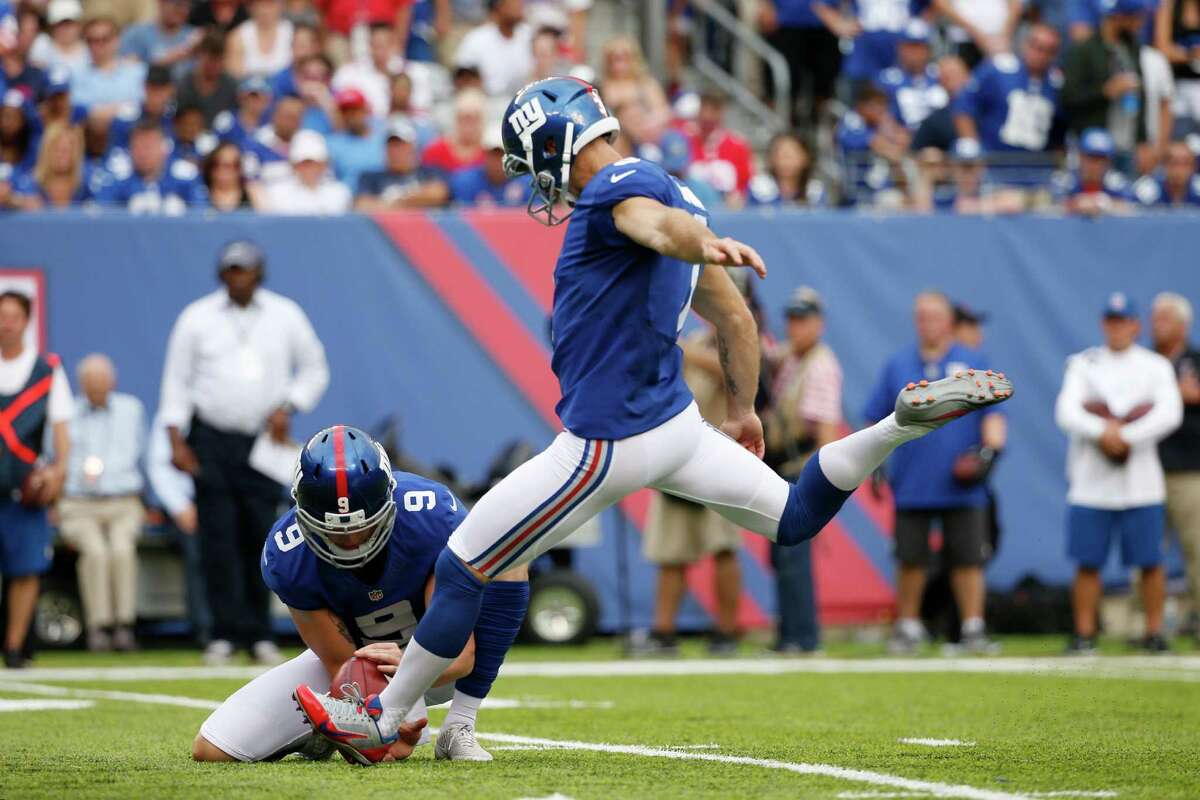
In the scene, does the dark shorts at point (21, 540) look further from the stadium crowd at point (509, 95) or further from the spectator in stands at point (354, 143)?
the spectator in stands at point (354, 143)

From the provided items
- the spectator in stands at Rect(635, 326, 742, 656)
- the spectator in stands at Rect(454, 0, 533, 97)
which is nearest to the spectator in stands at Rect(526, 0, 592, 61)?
the spectator in stands at Rect(454, 0, 533, 97)

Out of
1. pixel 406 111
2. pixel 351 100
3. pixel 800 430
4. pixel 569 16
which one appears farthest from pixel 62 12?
pixel 800 430

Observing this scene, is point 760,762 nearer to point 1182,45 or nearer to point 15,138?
point 15,138

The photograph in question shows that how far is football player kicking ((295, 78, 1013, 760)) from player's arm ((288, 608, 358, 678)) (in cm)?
36

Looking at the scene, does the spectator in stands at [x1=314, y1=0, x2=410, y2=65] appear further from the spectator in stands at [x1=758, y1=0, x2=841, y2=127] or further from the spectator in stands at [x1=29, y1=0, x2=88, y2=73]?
the spectator in stands at [x1=758, y1=0, x2=841, y2=127]

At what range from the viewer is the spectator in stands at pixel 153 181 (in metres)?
11.8

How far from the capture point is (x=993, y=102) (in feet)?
45.1

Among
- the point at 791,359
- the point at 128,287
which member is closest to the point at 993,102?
the point at 791,359

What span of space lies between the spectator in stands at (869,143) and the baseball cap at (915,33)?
0.50m

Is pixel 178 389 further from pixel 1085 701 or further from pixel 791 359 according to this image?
pixel 1085 701

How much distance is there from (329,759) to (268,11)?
9138 mm

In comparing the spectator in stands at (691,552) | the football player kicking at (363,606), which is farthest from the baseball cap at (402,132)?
the football player kicking at (363,606)

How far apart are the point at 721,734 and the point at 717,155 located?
24.8 ft

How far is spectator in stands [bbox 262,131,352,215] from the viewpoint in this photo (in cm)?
1177
